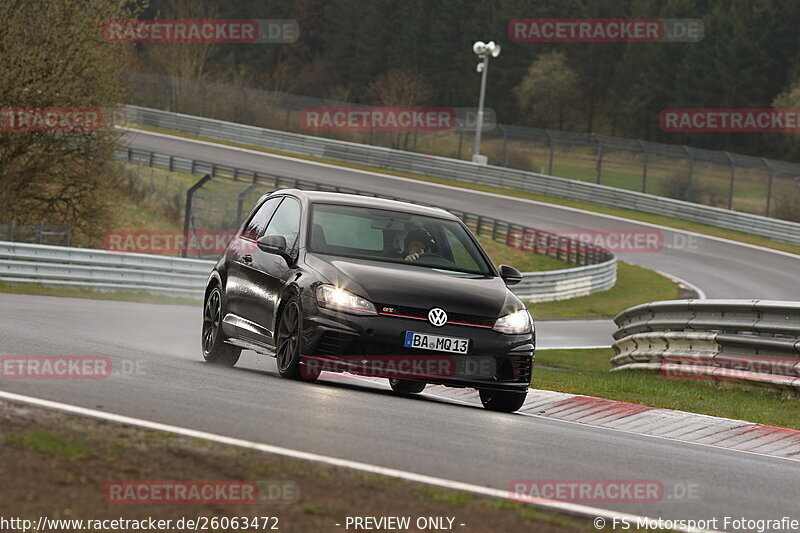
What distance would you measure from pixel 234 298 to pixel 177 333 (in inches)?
214

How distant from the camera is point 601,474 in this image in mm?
6941

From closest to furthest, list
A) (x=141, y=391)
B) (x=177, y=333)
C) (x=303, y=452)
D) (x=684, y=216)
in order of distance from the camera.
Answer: (x=303, y=452) < (x=141, y=391) < (x=177, y=333) < (x=684, y=216)

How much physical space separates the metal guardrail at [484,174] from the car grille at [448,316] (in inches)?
1700

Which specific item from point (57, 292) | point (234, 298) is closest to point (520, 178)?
point (57, 292)

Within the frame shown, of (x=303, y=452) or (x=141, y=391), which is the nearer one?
(x=303, y=452)

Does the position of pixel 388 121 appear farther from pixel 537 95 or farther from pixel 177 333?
pixel 177 333

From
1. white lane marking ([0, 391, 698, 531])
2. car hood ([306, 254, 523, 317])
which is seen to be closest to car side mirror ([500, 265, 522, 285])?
car hood ([306, 254, 523, 317])

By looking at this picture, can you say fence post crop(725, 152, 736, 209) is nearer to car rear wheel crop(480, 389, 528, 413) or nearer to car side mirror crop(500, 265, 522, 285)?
car side mirror crop(500, 265, 522, 285)

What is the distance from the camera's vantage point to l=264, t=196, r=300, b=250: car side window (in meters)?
11.3

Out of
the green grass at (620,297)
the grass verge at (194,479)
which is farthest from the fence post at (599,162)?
the grass verge at (194,479)

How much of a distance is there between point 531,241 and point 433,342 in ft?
111

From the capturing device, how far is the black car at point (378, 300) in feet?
32.8

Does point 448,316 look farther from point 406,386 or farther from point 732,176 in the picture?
point 732,176

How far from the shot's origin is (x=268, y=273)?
11219 mm
